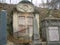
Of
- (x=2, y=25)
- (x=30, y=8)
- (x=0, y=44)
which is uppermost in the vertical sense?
(x=30, y=8)

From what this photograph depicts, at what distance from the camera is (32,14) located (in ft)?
40.0

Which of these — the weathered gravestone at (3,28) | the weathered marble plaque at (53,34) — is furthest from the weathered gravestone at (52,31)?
the weathered gravestone at (3,28)

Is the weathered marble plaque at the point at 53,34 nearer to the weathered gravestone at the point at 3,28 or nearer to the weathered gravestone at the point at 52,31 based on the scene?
the weathered gravestone at the point at 52,31

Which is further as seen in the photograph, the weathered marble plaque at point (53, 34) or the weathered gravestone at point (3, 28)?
the weathered marble plaque at point (53, 34)

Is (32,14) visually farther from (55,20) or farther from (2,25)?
(2,25)

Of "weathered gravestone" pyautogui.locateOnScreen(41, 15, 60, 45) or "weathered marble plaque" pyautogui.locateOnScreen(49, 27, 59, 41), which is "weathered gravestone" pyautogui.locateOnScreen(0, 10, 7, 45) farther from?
"weathered marble plaque" pyautogui.locateOnScreen(49, 27, 59, 41)

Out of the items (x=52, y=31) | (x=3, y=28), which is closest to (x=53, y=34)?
(x=52, y=31)

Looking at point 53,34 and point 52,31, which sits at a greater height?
point 52,31

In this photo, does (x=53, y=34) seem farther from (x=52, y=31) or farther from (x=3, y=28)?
(x=3, y=28)

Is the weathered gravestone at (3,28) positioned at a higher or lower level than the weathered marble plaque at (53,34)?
higher

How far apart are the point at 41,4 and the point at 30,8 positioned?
19.5 ft

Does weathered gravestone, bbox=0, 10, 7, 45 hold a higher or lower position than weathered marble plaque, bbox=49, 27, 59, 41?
higher

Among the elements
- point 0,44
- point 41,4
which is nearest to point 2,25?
point 0,44

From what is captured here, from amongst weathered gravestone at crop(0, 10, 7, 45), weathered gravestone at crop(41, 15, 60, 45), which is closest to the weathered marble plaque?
weathered gravestone at crop(41, 15, 60, 45)
